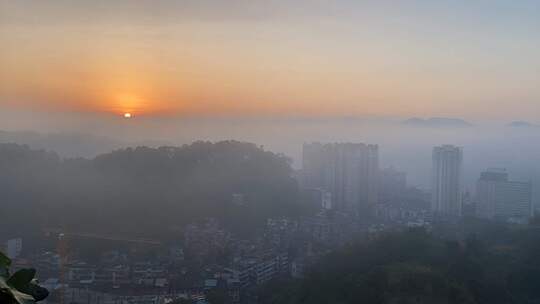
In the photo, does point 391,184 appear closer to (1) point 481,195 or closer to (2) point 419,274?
(1) point 481,195

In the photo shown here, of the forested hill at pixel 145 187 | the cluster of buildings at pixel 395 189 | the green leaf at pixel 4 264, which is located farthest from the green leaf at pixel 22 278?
the cluster of buildings at pixel 395 189

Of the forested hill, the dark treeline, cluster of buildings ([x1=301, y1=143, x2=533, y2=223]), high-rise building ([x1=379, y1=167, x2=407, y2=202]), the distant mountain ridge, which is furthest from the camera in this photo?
high-rise building ([x1=379, y1=167, x2=407, y2=202])

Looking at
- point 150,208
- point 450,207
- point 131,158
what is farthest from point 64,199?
point 450,207

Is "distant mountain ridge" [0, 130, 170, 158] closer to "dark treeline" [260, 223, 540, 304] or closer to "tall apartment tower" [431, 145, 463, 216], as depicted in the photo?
"dark treeline" [260, 223, 540, 304]

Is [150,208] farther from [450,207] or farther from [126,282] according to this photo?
[450,207]

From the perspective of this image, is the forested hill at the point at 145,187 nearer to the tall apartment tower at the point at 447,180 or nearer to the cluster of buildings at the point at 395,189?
the cluster of buildings at the point at 395,189

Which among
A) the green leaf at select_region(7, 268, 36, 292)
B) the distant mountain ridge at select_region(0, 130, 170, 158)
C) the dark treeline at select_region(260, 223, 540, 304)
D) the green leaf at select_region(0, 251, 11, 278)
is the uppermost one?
the distant mountain ridge at select_region(0, 130, 170, 158)

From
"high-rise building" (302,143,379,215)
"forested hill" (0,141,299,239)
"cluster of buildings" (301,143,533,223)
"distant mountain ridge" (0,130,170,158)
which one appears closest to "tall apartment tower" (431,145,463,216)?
"cluster of buildings" (301,143,533,223)
